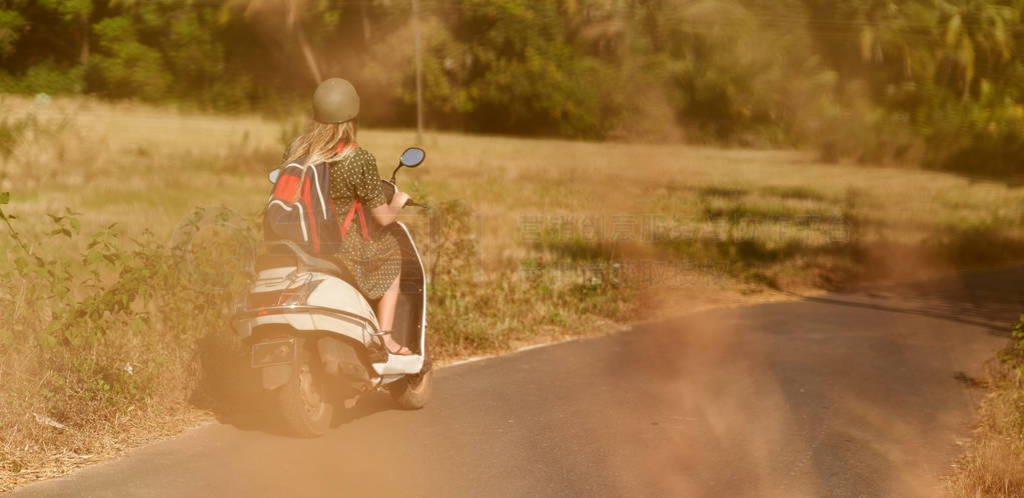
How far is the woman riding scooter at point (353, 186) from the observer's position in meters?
5.31

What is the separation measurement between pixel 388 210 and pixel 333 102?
64 cm

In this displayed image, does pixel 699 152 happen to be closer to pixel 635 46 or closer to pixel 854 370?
pixel 635 46

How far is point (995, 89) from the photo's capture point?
3369 centimetres

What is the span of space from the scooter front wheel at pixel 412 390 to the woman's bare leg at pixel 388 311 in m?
0.41

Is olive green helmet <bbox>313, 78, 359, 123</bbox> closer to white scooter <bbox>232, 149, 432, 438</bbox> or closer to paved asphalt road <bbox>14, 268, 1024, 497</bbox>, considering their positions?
white scooter <bbox>232, 149, 432, 438</bbox>

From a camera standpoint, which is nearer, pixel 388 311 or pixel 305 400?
pixel 305 400

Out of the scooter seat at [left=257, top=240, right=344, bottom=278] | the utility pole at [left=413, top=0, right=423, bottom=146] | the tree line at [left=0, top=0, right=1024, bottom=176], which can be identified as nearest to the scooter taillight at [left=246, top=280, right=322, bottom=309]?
the scooter seat at [left=257, top=240, right=344, bottom=278]

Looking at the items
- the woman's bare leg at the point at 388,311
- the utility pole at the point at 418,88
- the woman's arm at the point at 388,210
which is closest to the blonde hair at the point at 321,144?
the woman's arm at the point at 388,210

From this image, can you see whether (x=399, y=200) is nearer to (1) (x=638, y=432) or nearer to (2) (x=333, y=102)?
(2) (x=333, y=102)

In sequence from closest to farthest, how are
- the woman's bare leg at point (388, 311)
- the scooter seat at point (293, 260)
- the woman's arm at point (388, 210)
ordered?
the scooter seat at point (293, 260)
the woman's arm at point (388, 210)
the woman's bare leg at point (388, 311)

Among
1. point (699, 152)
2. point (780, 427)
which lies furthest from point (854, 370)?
point (699, 152)

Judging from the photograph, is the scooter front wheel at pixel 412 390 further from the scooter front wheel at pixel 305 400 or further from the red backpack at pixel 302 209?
the red backpack at pixel 302 209

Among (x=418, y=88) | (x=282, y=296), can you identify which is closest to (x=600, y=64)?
(x=418, y=88)

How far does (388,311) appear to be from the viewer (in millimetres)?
5754
